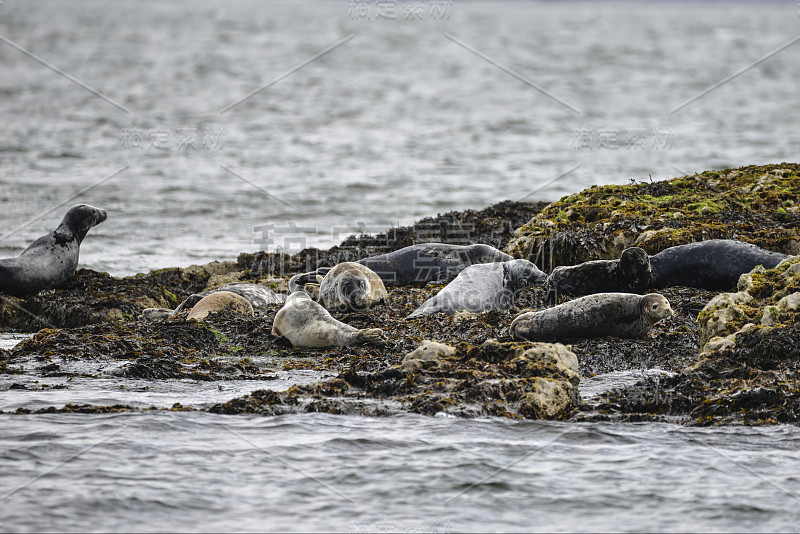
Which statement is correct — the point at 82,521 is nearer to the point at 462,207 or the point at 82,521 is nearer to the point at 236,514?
the point at 236,514

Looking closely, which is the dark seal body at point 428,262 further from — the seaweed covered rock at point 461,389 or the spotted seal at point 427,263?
the seaweed covered rock at point 461,389

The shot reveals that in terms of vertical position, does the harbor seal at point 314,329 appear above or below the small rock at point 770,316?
below

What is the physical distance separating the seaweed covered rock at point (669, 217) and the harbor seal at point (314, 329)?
248 cm

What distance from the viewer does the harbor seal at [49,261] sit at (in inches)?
318

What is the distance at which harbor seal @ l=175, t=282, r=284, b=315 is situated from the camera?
7590mm

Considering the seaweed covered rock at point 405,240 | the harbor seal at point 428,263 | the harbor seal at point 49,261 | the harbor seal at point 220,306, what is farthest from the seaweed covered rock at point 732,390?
→ the harbor seal at point 49,261

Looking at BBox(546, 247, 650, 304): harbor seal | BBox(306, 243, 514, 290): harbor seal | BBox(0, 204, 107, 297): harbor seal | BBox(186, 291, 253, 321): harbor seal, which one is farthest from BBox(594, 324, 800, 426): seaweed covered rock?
BBox(0, 204, 107, 297): harbor seal

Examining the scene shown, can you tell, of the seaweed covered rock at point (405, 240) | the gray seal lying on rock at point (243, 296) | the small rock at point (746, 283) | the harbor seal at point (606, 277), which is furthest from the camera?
the seaweed covered rock at point (405, 240)

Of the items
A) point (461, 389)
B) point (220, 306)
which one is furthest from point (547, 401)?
point (220, 306)

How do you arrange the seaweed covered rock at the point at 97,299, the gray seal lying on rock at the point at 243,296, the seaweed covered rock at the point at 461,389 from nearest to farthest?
1. the seaweed covered rock at the point at 461,389
2. the gray seal lying on rock at the point at 243,296
3. the seaweed covered rock at the point at 97,299

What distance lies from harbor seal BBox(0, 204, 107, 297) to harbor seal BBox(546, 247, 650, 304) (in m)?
4.81

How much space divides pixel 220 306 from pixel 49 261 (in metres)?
2.39

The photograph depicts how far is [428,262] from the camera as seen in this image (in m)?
8.14

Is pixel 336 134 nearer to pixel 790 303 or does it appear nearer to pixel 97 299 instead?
pixel 97 299
